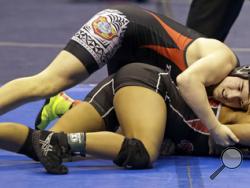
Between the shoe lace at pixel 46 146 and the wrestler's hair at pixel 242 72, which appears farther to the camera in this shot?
the wrestler's hair at pixel 242 72

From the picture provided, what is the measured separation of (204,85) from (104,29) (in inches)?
20.4

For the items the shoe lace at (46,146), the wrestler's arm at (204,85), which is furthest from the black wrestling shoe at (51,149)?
the wrestler's arm at (204,85)

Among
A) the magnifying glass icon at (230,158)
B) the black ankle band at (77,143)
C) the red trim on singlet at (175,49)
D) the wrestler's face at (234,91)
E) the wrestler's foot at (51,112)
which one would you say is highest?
the red trim on singlet at (175,49)

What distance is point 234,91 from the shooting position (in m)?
3.64

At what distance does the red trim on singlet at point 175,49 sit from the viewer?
12.4 feet

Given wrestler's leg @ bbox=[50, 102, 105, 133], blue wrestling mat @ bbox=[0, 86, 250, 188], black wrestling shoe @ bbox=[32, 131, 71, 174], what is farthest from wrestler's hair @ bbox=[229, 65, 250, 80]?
black wrestling shoe @ bbox=[32, 131, 71, 174]

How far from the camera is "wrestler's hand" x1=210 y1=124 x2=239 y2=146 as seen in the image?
3518 millimetres

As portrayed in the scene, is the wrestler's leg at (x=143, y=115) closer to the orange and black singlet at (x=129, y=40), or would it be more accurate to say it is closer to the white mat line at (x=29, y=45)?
the orange and black singlet at (x=129, y=40)

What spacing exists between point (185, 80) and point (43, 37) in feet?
11.0

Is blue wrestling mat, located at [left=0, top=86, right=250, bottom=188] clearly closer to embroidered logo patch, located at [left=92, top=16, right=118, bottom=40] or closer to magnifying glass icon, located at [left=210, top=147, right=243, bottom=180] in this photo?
magnifying glass icon, located at [left=210, top=147, right=243, bottom=180]

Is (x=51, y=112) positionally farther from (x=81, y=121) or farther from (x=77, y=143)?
(x=77, y=143)

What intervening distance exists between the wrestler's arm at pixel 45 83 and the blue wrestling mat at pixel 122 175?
27cm

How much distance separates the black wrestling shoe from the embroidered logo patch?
52cm

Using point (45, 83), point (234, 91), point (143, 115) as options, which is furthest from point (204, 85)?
point (45, 83)
